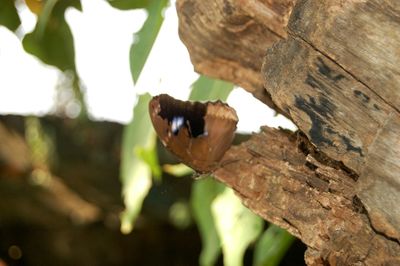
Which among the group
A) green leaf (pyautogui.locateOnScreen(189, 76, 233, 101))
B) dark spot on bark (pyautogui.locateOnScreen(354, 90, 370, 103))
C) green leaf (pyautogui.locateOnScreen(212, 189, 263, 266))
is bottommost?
green leaf (pyautogui.locateOnScreen(212, 189, 263, 266))

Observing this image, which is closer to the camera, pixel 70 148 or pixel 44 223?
pixel 70 148

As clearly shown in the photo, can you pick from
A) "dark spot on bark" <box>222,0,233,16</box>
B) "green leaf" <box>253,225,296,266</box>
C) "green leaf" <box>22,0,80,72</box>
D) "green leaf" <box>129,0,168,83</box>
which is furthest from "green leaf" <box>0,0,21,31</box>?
"dark spot on bark" <box>222,0,233,16</box>

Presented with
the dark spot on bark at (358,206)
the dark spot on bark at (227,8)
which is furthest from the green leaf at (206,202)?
the dark spot on bark at (358,206)

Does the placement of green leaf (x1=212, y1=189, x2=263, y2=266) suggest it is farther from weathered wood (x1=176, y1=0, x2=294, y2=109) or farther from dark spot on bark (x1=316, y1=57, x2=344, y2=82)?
dark spot on bark (x1=316, y1=57, x2=344, y2=82)

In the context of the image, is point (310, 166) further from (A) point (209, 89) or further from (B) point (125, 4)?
(B) point (125, 4)

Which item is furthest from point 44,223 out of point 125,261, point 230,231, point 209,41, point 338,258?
point 338,258

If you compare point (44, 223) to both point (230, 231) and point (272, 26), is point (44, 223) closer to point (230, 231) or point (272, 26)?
point (230, 231)

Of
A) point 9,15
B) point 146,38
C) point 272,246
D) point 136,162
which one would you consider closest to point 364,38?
point 146,38
